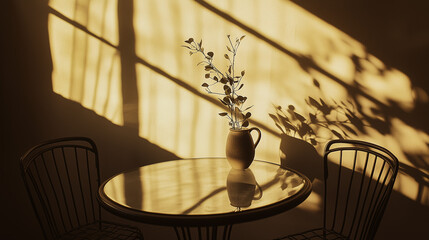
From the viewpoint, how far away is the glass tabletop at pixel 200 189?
150 centimetres

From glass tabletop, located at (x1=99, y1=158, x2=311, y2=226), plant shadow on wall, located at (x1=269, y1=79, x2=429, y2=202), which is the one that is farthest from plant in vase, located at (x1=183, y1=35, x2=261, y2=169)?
glass tabletop, located at (x1=99, y1=158, x2=311, y2=226)

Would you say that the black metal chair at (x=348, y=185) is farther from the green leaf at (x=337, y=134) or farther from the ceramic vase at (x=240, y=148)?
the ceramic vase at (x=240, y=148)

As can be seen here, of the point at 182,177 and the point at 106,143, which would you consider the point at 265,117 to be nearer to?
the point at 182,177

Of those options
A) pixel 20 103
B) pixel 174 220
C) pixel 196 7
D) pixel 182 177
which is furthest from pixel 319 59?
pixel 20 103

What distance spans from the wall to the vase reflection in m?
0.49

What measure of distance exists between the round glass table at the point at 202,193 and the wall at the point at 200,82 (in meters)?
0.45

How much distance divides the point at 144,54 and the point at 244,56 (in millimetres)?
691

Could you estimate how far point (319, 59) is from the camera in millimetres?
2201

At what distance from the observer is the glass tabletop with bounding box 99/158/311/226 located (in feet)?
4.91

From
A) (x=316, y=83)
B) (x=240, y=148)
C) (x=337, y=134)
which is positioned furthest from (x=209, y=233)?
(x=316, y=83)

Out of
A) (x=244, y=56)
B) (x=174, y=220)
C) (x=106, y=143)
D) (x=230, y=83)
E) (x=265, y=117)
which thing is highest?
(x=244, y=56)

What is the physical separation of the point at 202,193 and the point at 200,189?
61 millimetres

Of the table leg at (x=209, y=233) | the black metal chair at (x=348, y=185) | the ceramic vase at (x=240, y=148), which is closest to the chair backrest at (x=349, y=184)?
the black metal chair at (x=348, y=185)

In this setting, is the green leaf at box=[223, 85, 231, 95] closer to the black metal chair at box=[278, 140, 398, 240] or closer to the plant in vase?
the plant in vase
